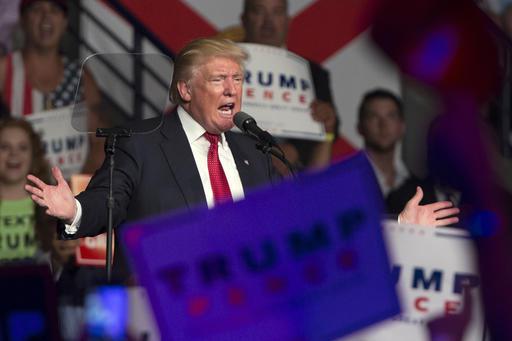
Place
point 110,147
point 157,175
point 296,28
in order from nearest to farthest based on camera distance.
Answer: point 110,147, point 157,175, point 296,28

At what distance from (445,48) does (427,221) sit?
6.10 ft

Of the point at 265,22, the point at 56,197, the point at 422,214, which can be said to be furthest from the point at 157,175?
the point at 265,22

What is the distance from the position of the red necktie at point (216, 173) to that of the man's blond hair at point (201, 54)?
7.3 inches

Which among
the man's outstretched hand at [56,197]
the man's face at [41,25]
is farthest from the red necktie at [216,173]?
the man's face at [41,25]

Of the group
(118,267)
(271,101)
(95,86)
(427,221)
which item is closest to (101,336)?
(427,221)

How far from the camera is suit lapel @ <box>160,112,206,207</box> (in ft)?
9.98

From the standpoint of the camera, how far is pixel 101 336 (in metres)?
1.23

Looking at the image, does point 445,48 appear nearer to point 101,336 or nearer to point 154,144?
point 101,336

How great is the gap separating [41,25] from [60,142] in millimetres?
705

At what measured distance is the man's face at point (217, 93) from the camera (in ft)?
10.5

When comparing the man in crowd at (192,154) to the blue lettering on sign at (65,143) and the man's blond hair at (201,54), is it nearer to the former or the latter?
the man's blond hair at (201,54)

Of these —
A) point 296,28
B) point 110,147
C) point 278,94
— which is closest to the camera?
point 110,147

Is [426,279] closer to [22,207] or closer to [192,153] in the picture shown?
[192,153]

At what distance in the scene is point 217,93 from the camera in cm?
321
